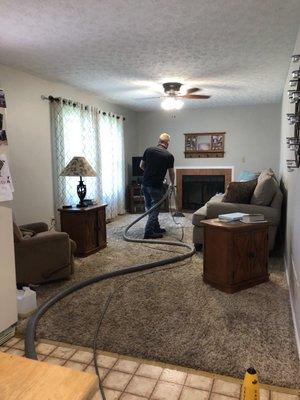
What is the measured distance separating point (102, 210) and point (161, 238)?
3.23 ft

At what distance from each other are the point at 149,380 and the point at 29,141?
3358 mm

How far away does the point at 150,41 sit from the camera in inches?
121

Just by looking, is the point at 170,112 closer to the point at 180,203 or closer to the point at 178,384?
the point at 180,203

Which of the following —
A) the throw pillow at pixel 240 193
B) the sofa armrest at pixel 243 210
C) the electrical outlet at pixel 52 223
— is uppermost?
the throw pillow at pixel 240 193

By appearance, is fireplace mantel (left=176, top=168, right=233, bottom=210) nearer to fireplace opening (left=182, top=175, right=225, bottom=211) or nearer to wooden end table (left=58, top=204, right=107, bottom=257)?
fireplace opening (left=182, top=175, right=225, bottom=211)

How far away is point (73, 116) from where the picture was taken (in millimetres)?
4922

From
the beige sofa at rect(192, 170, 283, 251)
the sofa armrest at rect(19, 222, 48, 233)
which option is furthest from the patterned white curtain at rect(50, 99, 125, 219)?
the beige sofa at rect(192, 170, 283, 251)

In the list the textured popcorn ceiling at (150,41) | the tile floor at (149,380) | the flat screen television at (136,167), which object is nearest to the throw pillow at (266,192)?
the textured popcorn ceiling at (150,41)

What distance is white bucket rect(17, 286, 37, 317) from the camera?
2360mm

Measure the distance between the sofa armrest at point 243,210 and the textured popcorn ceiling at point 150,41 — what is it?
166 cm

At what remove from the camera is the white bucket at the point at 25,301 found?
2.36 m

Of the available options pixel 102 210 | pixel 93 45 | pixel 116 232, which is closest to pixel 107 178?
pixel 116 232

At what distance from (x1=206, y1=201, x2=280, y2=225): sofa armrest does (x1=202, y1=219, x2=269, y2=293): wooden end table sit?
75 centimetres

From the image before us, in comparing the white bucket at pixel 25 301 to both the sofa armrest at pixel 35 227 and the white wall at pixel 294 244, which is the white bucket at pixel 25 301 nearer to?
the sofa armrest at pixel 35 227
